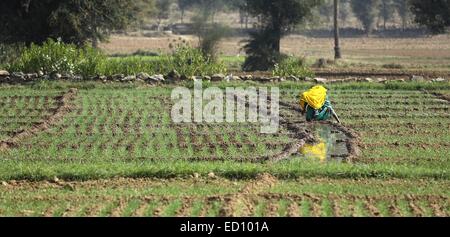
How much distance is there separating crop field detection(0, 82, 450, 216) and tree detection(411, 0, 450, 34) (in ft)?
46.7

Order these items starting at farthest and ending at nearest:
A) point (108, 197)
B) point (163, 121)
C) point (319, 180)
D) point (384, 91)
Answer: point (384, 91), point (163, 121), point (319, 180), point (108, 197)

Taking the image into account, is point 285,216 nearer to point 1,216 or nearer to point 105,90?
point 1,216

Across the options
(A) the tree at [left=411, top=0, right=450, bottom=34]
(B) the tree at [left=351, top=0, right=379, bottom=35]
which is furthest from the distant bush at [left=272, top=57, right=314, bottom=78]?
(B) the tree at [left=351, top=0, right=379, bottom=35]

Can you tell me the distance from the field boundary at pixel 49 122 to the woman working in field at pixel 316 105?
6.25 meters

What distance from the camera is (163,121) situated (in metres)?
18.0

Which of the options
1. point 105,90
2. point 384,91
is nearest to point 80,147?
point 105,90

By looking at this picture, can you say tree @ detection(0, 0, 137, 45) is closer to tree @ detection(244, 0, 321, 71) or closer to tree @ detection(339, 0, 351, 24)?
tree @ detection(244, 0, 321, 71)

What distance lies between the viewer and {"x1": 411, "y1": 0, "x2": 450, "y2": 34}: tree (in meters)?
34.3

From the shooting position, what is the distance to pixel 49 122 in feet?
58.2

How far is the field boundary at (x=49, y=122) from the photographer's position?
1531 centimetres

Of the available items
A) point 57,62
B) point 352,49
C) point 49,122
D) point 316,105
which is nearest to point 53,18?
point 57,62

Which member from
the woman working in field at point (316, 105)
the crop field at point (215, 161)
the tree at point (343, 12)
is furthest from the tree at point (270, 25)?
the tree at point (343, 12)

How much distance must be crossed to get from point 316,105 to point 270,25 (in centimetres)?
2194
